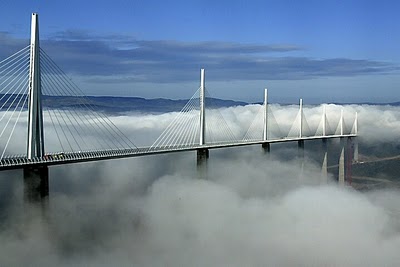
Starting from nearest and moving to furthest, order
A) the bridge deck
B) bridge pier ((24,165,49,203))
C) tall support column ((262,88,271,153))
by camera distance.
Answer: the bridge deck < bridge pier ((24,165,49,203)) < tall support column ((262,88,271,153))

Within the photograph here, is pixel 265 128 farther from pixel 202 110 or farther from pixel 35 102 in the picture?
pixel 35 102

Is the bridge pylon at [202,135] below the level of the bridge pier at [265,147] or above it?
above

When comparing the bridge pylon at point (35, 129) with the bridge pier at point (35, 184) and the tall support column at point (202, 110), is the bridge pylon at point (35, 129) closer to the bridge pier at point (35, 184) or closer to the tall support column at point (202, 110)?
the bridge pier at point (35, 184)

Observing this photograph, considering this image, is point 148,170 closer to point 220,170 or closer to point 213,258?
point 220,170

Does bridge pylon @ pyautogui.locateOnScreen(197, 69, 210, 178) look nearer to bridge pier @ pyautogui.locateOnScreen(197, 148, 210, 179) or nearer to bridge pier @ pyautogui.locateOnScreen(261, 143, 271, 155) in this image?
bridge pier @ pyautogui.locateOnScreen(197, 148, 210, 179)

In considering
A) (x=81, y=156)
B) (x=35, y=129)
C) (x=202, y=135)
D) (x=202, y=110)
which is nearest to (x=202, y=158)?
(x=202, y=135)

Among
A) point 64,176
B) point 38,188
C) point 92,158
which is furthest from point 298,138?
point 38,188

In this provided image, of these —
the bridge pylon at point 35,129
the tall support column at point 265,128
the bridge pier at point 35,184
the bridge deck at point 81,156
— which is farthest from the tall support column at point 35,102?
the tall support column at point 265,128

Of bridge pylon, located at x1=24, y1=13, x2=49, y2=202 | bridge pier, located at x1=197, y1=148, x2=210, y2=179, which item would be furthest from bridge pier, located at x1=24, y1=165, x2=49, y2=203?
bridge pier, located at x1=197, y1=148, x2=210, y2=179
